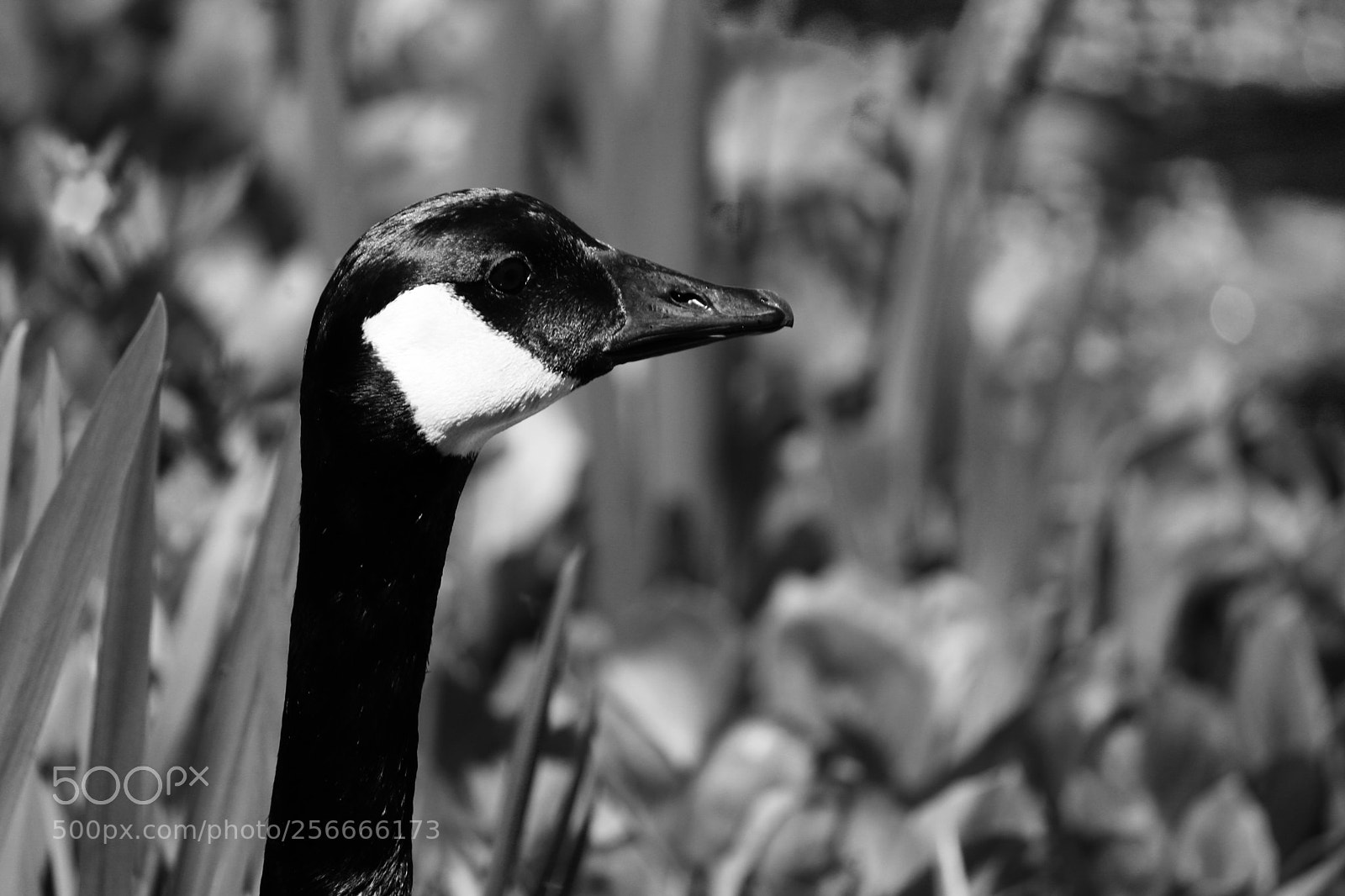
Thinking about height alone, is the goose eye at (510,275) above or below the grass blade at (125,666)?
above

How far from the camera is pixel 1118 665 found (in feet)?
4.57

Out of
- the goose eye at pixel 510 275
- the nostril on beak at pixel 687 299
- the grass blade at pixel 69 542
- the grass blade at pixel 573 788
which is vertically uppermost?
the goose eye at pixel 510 275

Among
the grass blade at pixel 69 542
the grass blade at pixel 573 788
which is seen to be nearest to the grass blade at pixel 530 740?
the grass blade at pixel 573 788

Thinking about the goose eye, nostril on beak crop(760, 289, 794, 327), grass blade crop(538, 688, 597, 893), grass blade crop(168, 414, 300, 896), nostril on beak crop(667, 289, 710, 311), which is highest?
the goose eye

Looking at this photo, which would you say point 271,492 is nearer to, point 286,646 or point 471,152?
point 286,646

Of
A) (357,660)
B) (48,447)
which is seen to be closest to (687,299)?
(357,660)

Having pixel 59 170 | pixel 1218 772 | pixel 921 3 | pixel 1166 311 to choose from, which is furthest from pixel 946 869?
pixel 921 3

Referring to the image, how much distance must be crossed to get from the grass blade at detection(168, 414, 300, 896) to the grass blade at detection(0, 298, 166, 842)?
112mm

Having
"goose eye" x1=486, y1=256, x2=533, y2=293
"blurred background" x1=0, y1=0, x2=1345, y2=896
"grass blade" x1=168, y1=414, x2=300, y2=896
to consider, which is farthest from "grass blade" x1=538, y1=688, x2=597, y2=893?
"goose eye" x1=486, y1=256, x2=533, y2=293

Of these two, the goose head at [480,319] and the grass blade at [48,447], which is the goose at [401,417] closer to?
the goose head at [480,319]

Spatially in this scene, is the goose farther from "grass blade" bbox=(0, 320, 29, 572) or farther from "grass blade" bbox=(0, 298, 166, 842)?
"grass blade" bbox=(0, 320, 29, 572)

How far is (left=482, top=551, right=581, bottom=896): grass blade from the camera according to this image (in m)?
0.85

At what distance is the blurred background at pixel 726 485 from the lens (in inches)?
44.8

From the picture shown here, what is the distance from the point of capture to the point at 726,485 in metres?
1.61
